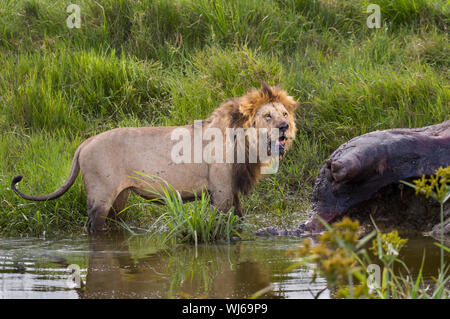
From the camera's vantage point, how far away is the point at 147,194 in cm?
586

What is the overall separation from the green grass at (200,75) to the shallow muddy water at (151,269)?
0.93m

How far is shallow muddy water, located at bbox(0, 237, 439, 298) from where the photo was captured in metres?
3.84

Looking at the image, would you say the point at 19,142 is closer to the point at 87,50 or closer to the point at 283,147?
the point at 87,50

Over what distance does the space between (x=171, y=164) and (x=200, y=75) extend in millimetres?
2623

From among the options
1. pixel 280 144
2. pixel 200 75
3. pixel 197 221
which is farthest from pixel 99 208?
pixel 200 75

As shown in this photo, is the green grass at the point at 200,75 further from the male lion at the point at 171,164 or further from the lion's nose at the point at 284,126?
the lion's nose at the point at 284,126

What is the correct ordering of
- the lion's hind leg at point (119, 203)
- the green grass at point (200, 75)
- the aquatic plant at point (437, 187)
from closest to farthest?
the aquatic plant at point (437, 187), the lion's hind leg at point (119, 203), the green grass at point (200, 75)

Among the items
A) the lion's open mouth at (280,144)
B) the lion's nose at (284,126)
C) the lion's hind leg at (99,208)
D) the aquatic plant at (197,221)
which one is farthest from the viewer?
the lion's hind leg at (99,208)

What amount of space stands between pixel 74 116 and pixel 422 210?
14.0ft

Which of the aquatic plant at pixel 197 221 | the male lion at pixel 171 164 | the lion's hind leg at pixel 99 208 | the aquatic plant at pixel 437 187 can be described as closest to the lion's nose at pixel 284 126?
the male lion at pixel 171 164

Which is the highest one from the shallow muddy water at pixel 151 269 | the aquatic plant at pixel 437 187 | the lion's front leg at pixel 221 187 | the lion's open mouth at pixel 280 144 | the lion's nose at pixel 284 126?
the aquatic plant at pixel 437 187

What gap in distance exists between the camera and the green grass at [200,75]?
279 inches

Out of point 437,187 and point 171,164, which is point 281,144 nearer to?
point 171,164

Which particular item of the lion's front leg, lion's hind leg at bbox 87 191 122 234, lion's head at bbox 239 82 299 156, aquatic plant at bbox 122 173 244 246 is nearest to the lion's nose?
lion's head at bbox 239 82 299 156
